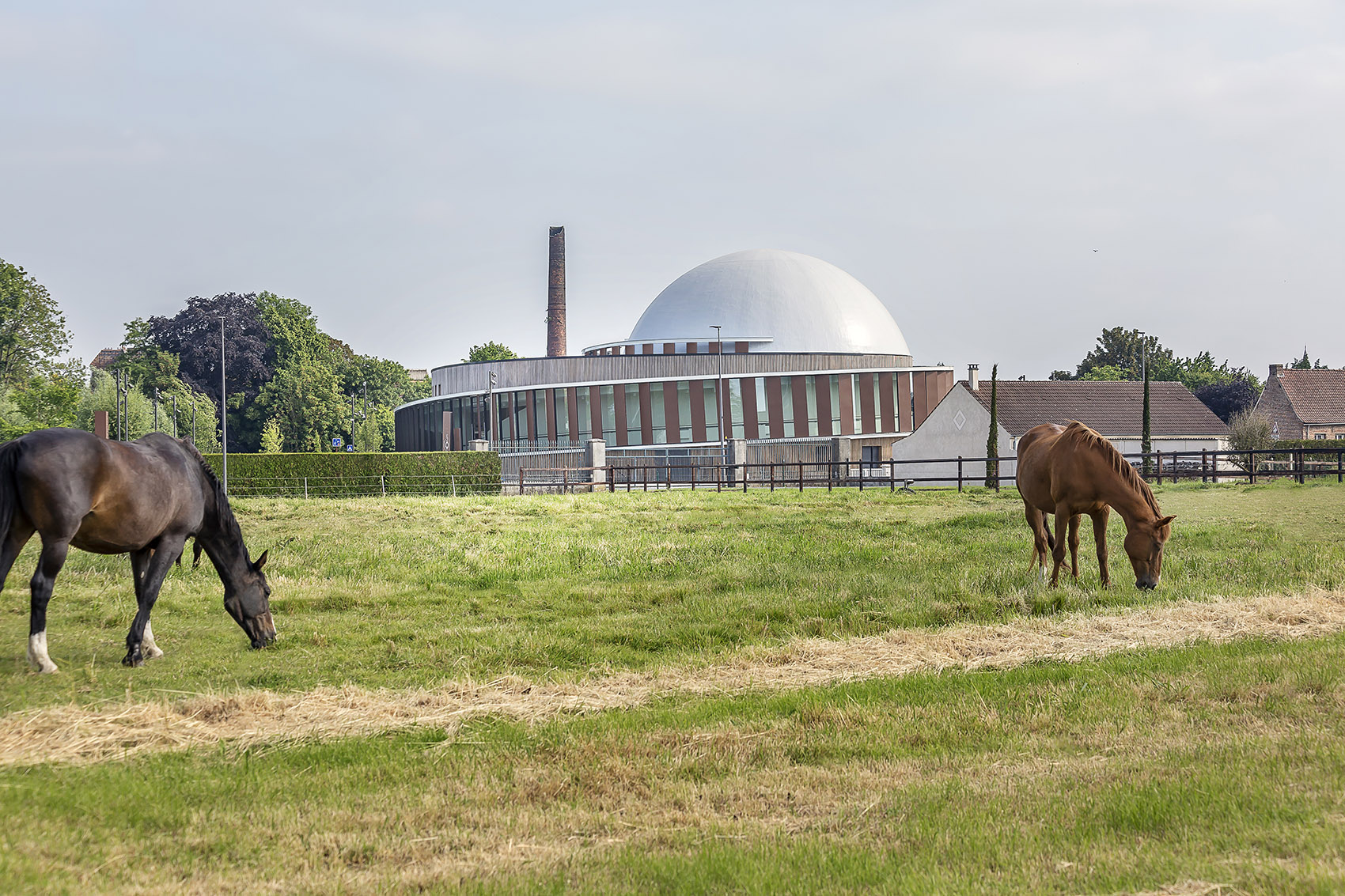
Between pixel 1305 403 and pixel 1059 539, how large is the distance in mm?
72198

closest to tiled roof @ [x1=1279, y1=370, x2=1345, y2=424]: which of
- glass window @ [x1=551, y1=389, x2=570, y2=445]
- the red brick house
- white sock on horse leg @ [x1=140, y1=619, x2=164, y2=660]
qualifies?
the red brick house

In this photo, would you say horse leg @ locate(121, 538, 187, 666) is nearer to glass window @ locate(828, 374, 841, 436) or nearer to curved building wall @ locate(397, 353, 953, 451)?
curved building wall @ locate(397, 353, 953, 451)

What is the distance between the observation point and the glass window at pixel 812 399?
215ft

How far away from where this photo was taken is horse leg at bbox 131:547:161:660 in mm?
8672

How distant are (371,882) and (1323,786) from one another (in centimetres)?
412

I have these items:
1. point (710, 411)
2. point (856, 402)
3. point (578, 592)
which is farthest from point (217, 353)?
point (578, 592)

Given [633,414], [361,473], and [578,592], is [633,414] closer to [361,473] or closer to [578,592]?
[361,473]

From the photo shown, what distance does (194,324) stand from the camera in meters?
81.2

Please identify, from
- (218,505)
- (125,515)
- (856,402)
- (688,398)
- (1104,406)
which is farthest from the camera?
(856,402)

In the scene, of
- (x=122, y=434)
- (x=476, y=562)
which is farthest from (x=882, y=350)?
(x=476, y=562)

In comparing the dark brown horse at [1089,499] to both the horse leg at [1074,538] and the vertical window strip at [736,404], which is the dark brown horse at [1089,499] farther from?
the vertical window strip at [736,404]

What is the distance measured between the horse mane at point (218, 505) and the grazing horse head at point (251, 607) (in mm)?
381

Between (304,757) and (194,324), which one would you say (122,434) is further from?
(304,757)

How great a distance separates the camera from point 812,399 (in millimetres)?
65750
